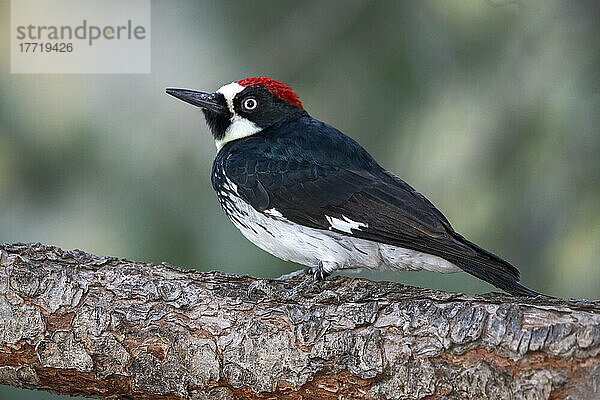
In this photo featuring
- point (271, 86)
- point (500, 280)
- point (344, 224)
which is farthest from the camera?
point (271, 86)

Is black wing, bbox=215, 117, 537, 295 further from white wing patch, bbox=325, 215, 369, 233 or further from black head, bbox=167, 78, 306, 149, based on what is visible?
black head, bbox=167, 78, 306, 149

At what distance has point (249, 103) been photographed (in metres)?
3.60

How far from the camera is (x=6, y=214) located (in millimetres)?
4137

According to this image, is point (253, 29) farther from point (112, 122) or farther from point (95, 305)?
point (95, 305)

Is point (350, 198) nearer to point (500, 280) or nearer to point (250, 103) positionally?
point (500, 280)

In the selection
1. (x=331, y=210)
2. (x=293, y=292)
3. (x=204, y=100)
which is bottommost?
(x=293, y=292)

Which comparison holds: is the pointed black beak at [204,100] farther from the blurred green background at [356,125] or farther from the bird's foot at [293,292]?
the bird's foot at [293,292]

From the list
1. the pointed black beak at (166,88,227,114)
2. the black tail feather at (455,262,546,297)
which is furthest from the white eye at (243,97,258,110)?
the black tail feather at (455,262,546,297)

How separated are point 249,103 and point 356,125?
1.00 metres

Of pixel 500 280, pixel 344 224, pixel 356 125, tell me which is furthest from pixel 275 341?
pixel 356 125

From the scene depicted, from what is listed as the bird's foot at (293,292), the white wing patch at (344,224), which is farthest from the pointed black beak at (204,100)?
the bird's foot at (293,292)

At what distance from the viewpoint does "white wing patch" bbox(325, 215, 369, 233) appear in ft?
9.88

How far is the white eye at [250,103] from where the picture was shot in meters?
3.60

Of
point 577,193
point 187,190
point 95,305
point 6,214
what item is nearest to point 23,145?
point 6,214
